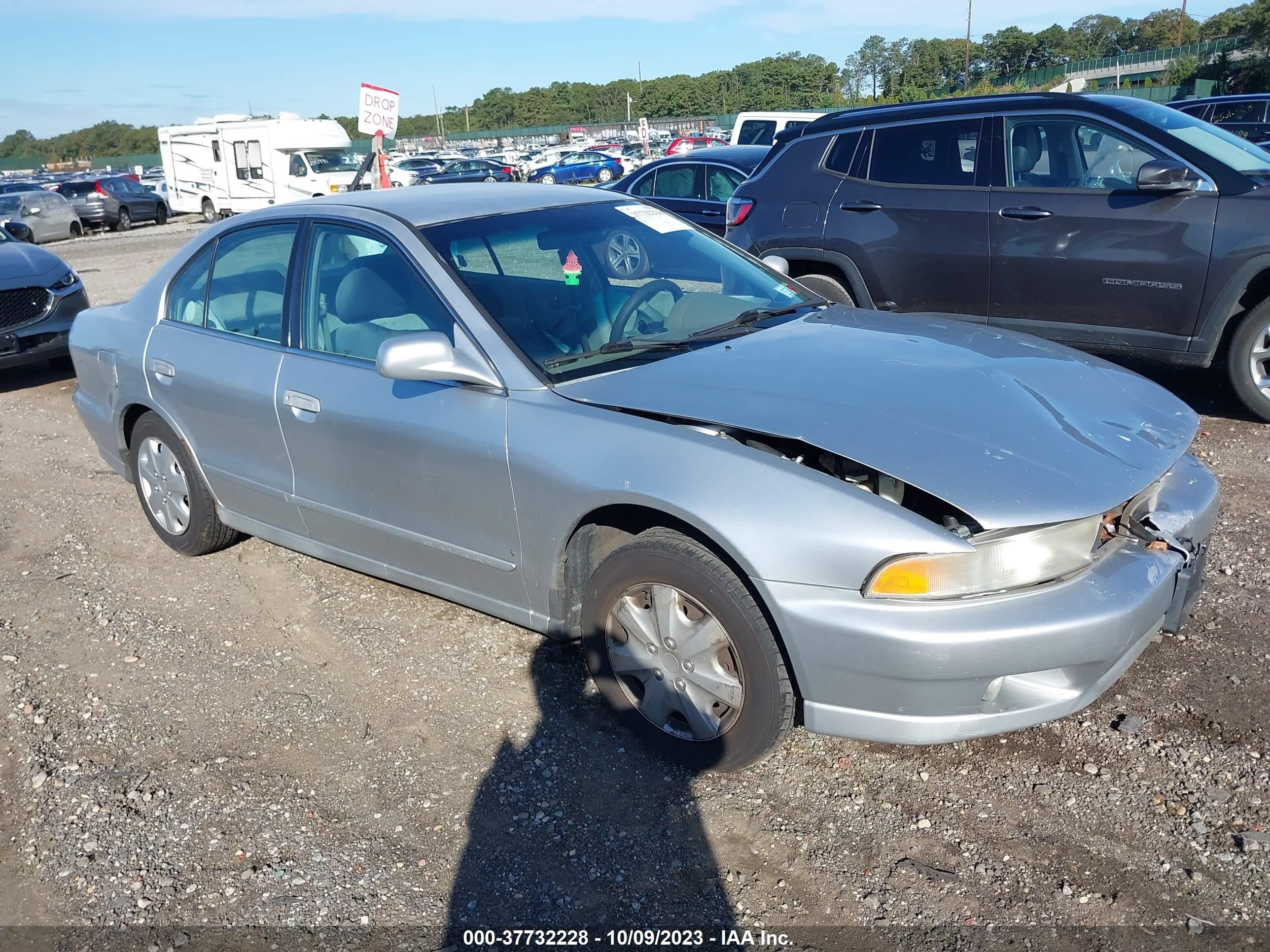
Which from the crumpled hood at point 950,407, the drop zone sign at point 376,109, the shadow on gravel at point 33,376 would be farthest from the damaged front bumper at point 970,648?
the drop zone sign at point 376,109

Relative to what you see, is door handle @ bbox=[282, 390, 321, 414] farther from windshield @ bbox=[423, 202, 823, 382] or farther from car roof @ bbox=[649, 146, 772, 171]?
car roof @ bbox=[649, 146, 772, 171]

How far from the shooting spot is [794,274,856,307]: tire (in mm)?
6934

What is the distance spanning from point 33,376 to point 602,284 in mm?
8348

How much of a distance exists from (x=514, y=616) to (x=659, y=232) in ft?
5.51

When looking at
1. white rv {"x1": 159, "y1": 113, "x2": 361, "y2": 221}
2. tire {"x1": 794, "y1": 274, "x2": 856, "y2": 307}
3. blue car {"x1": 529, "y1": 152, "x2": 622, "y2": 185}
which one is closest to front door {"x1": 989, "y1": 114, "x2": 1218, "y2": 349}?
tire {"x1": 794, "y1": 274, "x2": 856, "y2": 307}

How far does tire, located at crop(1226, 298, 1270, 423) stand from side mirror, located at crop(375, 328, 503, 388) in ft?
14.6

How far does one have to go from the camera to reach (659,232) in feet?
13.6

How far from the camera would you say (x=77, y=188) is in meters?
32.4

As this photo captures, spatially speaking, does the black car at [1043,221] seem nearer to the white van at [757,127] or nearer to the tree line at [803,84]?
the white van at [757,127]

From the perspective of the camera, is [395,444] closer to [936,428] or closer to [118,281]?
[936,428]

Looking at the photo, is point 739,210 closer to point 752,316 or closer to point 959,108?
point 959,108

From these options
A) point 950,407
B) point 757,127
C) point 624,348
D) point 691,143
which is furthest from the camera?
point 691,143

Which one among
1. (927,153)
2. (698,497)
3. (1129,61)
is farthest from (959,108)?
(1129,61)

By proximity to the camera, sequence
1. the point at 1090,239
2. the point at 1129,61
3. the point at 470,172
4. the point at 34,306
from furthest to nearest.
Answer: the point at 1129,61 < the point at 470,172 < the point at 34,306 < the point at 1090,239
